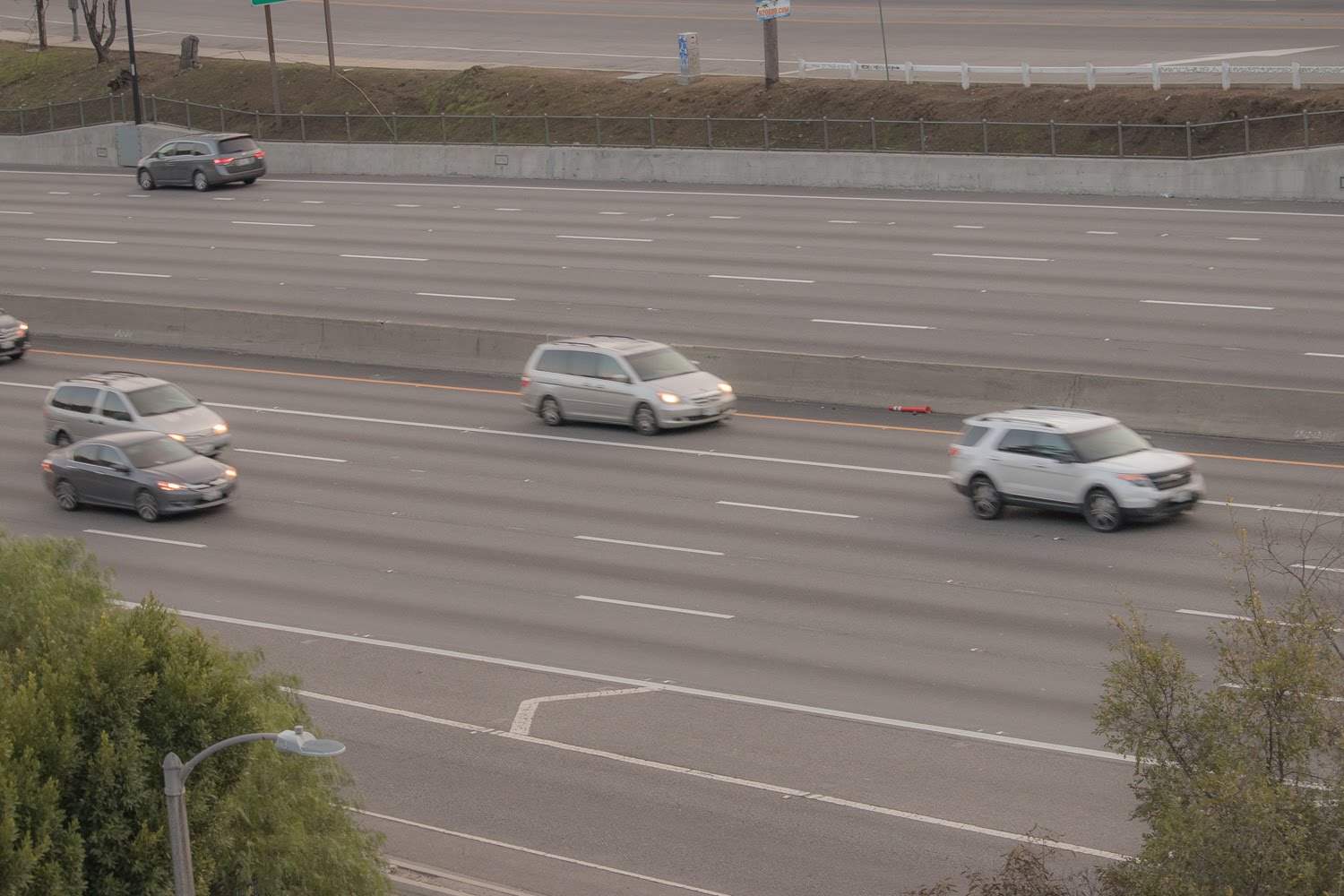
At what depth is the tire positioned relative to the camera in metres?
29.1

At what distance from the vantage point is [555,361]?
98.8ft

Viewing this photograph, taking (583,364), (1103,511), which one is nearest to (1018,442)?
(1103,511)

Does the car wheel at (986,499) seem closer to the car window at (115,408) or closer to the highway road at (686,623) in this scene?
the highway road at (686,623)

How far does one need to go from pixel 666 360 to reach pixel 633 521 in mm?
5873

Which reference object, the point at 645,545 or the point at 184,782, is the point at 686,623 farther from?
the point at 184,782

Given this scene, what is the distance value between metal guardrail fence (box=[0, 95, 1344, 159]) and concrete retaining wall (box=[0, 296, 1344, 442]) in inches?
645

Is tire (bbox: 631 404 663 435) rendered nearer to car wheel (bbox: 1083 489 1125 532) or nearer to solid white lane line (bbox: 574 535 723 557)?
solid white lane line (bbox: 574 535 723 557)

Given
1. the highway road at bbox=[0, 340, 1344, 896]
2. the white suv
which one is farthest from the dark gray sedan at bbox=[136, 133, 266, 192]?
the white suv

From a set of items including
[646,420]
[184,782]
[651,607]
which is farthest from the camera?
[646,420]

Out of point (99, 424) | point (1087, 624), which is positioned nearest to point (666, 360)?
point (99, 424)

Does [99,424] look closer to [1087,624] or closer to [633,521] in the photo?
[633,521]

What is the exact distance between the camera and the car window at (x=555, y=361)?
2998 centimetres

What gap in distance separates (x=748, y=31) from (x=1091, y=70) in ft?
64.9

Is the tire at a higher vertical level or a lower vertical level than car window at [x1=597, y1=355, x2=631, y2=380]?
lower
